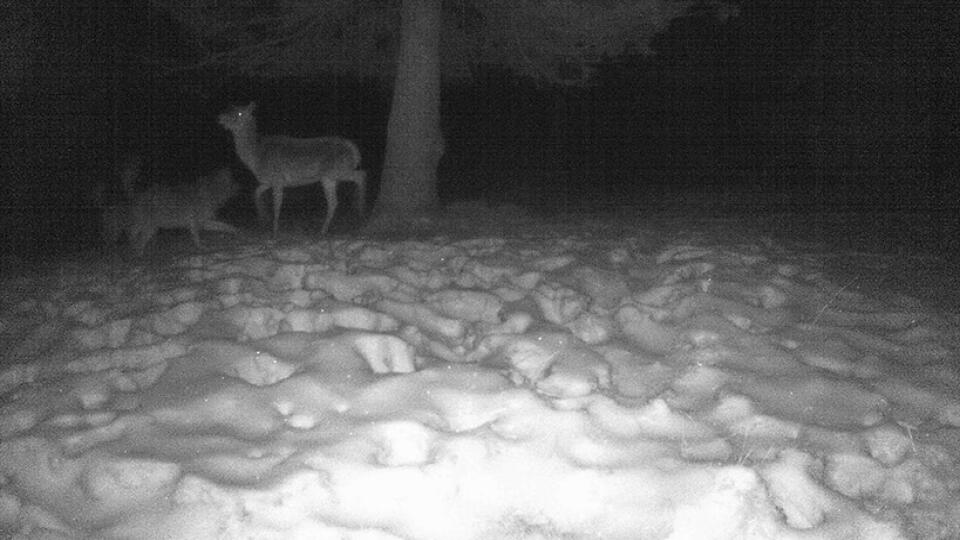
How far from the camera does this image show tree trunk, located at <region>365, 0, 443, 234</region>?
362 inches

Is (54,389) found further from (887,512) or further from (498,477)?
(887,512)

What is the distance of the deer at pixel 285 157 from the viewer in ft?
28.5

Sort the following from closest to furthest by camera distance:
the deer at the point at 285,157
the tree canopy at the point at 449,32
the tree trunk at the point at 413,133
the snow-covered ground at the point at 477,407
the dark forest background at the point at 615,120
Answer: the snow-covered ground at the point at 477,407
the deer at the point at 285,157
the tree canopy at the point at 449,32
the tree trunk at the point at 413,133
the dark forest background at the point at 615,120

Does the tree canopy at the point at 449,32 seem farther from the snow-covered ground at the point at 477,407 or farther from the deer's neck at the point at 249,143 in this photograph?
the snow-covered ground at the point at 477,407

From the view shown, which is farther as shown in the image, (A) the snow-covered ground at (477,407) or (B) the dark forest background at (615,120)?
(B) the dark forest background at (615,120)

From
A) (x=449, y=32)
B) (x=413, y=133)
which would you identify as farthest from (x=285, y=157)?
(x=449, y=32)

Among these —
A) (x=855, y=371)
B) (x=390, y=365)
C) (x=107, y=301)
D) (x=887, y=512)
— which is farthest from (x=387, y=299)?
(x=887, y=512)

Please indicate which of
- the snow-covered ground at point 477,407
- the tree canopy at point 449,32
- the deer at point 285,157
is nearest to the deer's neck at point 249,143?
the deer at point 285,157

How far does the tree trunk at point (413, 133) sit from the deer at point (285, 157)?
0.50 m

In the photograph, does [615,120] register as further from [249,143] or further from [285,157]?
[249,143]

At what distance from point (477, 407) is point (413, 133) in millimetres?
6363

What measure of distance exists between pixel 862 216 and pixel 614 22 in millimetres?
3691

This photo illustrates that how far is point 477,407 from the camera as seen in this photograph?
11.6 feet

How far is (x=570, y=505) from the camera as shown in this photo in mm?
2912
